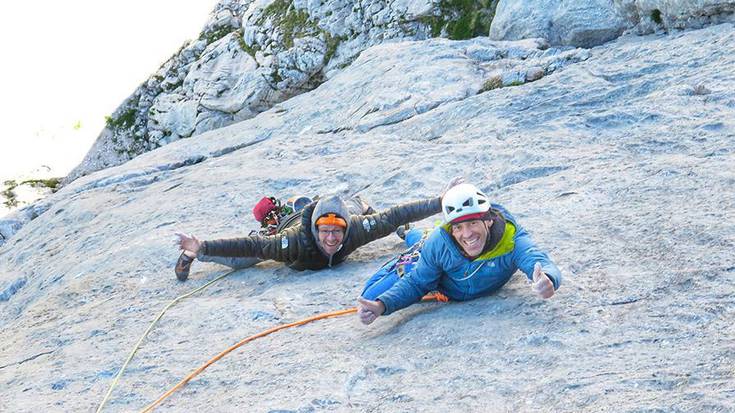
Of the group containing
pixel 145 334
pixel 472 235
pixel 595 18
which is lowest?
pixel 145 334

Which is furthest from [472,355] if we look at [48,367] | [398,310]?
[48,367]

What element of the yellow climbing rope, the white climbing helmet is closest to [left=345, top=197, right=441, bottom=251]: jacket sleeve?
the yellow climbing rope

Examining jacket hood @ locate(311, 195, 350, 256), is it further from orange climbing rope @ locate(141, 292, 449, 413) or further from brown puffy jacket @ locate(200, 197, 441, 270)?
orange climbing rope @ locate(141, 292, 449, 413)

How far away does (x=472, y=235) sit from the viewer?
7.52 meters

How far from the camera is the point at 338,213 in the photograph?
1015 cm

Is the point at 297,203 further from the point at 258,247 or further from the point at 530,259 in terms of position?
the point at 530,259

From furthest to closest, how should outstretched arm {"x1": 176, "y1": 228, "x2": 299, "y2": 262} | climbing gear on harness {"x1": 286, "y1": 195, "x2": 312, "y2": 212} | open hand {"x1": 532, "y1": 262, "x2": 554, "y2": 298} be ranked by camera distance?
climbing gear on harness {"x1": 286, "y1": 195, "x2": 312, "y2": 212} → outstretched arm {"x1": 176, "y1": 228, "x2": 299, "y2": 262} → open hand {"x1": 532, "y1": 262, "x2": 554, "y2": 298}

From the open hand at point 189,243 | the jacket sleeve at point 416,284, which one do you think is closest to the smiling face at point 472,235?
the jacket sleeve at point 416,284

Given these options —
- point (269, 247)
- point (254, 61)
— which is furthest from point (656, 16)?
point (254, 61)

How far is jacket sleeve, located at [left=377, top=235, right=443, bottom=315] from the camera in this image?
25.7 ft

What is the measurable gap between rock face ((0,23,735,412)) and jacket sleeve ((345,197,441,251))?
43 centimetres

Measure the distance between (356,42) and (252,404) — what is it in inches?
904

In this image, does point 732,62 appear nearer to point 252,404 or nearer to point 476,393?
point 476,393

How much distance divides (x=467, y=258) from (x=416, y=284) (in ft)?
2.13
